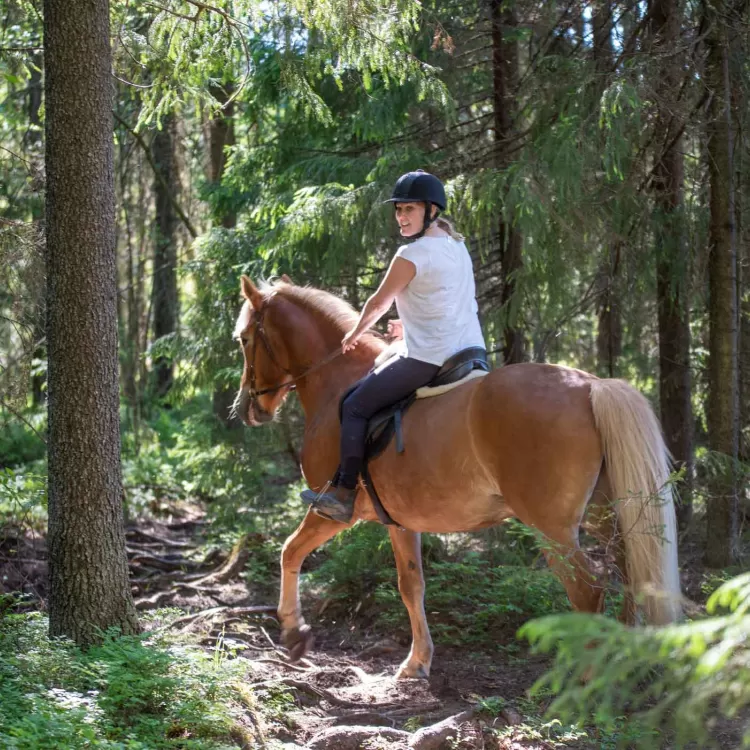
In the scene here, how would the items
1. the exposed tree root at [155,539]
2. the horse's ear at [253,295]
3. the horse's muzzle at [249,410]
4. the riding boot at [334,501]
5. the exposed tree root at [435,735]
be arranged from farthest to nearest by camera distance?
the exposed tree root at [155,539]
the horse's muzzle at [249,410]
the horse's ear at [253,295]
the riding boot at [334,501]
the exposed tree root at [435,735]

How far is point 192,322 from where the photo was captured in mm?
10234

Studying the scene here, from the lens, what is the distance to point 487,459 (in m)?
5.38

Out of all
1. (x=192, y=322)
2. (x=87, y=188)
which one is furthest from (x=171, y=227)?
(x=87, y=188)

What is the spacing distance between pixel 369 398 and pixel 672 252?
16.0 ft

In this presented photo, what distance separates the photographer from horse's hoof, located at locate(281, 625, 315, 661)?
6695 mm

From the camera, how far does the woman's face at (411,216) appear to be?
571 cm

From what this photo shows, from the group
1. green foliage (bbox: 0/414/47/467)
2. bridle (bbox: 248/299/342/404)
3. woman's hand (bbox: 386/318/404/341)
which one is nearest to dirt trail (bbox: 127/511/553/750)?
bridle (bbox: 248/299/342/404)

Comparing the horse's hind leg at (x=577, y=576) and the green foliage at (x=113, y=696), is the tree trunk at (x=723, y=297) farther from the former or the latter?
the green foliage at (x=113, y=696)

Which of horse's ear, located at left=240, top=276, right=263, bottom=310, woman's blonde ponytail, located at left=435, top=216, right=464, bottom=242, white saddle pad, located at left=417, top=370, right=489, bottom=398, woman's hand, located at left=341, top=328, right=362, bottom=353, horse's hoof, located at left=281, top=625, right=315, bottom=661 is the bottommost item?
horse's hoof, located at left=281, top=625, right=315, bottom=661

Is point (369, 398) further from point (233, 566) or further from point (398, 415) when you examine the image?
point (233, 566)

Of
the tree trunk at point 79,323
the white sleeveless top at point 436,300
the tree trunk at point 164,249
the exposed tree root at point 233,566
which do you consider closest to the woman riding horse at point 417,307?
the white sleeveless top at point 436,300

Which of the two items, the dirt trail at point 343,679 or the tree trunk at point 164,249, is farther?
the tree trunk at point 164,249

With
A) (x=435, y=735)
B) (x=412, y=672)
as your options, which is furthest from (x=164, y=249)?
(x=435, y=735)

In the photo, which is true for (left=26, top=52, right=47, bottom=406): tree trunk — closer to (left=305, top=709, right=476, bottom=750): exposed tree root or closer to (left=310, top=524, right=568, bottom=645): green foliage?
(left=310, top=524, right=568, bottom=645): green foliage
